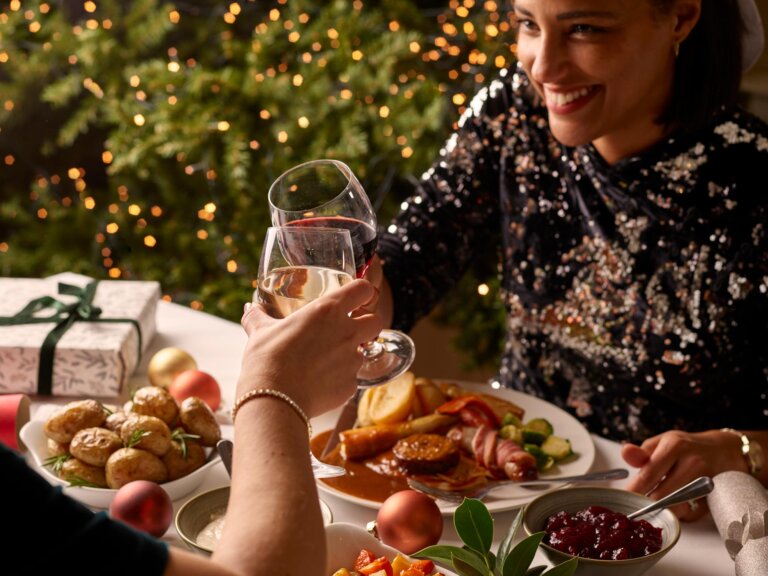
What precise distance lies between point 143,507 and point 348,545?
11.3 inches

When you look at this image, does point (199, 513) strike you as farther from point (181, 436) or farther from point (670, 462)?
point (670, 462)

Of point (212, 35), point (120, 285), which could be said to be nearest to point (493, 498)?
point (120, 285)

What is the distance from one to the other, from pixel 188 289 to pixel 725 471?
2585mm

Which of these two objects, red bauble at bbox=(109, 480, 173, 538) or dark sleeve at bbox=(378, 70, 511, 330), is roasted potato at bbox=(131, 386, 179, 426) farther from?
dark sleeve at bbox=(378, 70, 511, 330)

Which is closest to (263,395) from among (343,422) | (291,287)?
(291,287)

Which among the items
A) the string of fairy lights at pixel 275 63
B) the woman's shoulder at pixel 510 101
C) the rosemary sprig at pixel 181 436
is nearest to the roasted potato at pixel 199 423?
the rosemary sprig at pixel 181 436

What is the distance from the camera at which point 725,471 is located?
1441 millimetres

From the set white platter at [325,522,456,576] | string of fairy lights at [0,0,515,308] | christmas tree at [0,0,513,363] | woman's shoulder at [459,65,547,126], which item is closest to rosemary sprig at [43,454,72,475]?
white platter at [325,522,456,576]

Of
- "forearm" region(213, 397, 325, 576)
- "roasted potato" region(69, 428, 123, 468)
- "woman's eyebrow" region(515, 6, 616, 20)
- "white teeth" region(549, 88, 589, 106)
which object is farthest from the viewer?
"white teeth" region(549, 88, 589, 106)

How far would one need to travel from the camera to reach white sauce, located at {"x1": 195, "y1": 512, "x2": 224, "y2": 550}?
3.76 ft

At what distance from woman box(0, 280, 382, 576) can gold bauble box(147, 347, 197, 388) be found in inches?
26.2

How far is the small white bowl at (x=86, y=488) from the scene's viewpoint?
1.29 meters

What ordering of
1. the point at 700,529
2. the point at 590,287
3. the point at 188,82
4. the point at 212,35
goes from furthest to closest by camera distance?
the point at 212,35 → the point at 188,82 → the point at 590,287 → the point at 700,529

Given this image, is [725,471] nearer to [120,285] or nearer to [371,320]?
[371,320]
